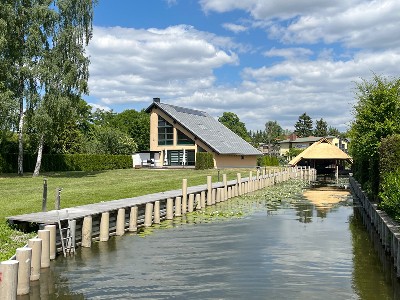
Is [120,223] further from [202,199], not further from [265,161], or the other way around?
[265,161]

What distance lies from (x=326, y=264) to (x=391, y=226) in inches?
90.4

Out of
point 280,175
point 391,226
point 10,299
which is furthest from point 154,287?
point 280,175

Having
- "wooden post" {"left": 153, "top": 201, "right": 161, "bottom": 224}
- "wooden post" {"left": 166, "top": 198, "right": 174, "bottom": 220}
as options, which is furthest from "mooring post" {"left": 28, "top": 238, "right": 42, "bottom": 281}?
"wooden post" {"left": 166, "top": 198, "right": 174, "bottom": 220}

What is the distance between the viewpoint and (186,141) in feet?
180

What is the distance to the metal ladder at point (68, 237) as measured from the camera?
1300 centimetres

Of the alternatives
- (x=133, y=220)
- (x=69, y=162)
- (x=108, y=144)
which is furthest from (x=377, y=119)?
(x=108, y=144)

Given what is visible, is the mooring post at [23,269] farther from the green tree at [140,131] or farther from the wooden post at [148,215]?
the green tree at [140,131]

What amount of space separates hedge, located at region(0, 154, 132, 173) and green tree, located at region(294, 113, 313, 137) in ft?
300

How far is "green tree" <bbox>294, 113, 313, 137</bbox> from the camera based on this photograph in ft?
449

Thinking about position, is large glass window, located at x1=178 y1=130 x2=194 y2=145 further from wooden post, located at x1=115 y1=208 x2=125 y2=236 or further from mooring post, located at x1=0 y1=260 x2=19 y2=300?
mooring post, located at x1=0 y1=260 x2=19 y2=300

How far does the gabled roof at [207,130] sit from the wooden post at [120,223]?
113 ft

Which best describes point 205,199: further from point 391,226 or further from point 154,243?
point 391,226

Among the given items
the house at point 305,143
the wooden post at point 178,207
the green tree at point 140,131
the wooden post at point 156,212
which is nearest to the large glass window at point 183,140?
the green tree at point 140,131

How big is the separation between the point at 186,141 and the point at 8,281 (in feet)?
155
